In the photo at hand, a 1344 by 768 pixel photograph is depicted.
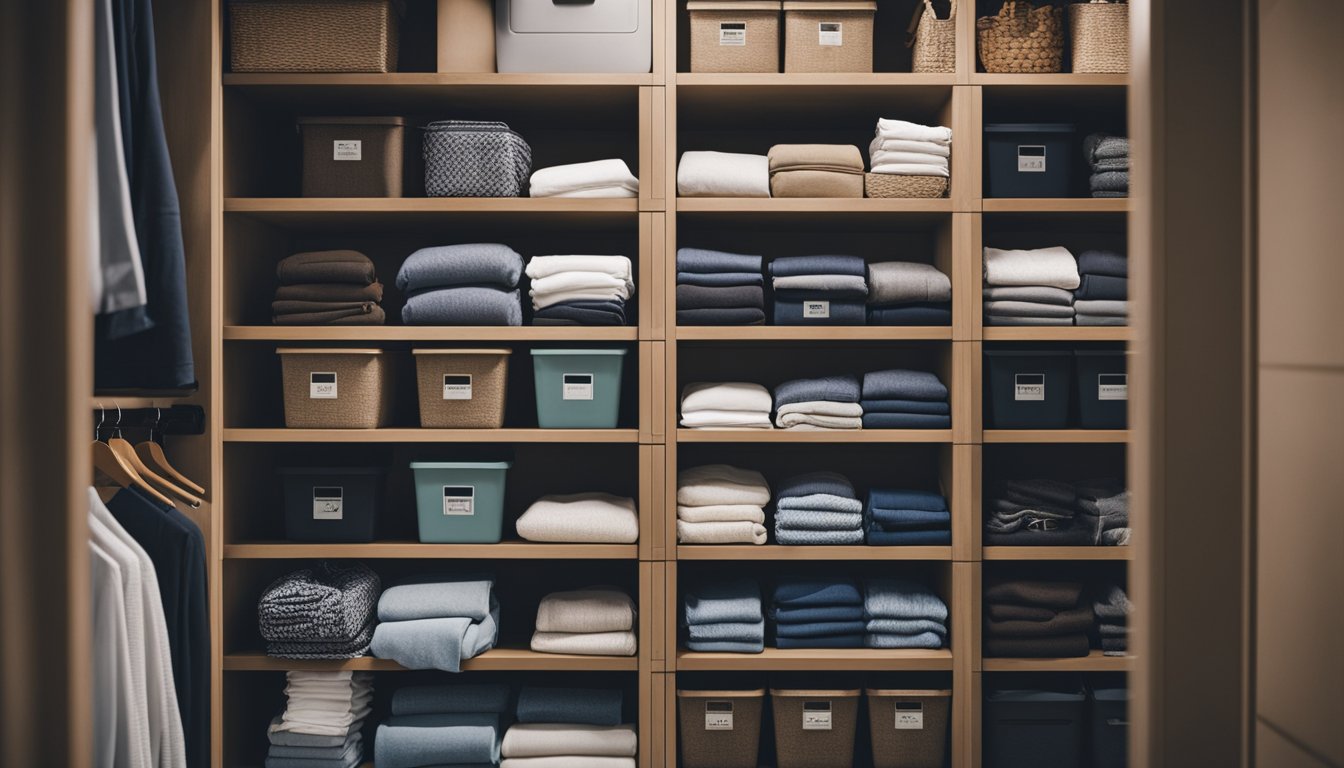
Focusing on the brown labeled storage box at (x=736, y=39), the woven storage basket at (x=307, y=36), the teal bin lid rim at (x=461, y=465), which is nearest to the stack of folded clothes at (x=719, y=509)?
the teal bin lid rim at (x=461, y=465)

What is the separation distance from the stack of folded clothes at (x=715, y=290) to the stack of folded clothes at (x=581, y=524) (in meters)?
0.53

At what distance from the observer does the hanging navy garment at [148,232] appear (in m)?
1.85

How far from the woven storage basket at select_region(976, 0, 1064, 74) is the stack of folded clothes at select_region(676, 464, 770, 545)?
127cm

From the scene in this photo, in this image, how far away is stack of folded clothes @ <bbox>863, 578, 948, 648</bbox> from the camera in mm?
2334

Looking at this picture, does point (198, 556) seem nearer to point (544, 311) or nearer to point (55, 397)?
point (544, 311)

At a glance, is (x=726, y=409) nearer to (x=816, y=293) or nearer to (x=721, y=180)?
(x=816, y=293)

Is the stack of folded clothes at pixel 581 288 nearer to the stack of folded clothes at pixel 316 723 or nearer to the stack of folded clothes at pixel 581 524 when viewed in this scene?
the stack of folded clothes at pixel 581 524

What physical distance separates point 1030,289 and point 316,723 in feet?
7.05

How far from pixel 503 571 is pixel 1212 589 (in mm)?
2104

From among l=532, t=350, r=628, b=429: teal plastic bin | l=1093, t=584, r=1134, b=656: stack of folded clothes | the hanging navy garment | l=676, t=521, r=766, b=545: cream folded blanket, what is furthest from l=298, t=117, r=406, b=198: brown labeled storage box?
l=1093, t=584, r=1134, b=656: stack of folded clothes

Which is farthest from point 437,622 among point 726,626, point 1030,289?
point 1030,289

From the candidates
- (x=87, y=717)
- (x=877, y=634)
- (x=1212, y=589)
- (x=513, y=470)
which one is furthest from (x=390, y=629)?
(x=1212, y=589)

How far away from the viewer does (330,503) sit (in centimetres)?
238

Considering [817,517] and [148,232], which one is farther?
[817,517]
